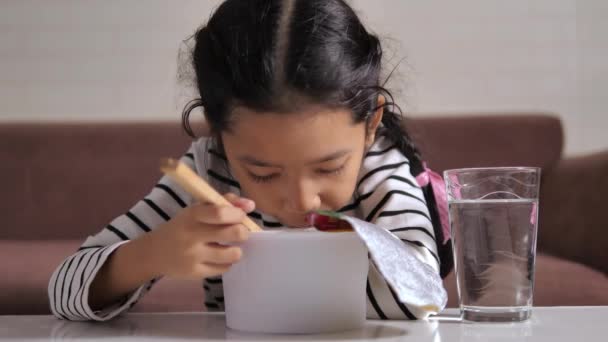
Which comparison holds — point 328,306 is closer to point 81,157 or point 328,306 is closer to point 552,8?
point 81,157

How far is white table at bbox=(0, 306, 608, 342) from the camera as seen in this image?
606 millimetres

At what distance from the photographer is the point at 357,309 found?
0.66 metres

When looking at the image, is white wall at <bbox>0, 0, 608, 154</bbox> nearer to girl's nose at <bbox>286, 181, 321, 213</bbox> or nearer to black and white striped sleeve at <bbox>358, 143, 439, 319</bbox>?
black and white striped sleeve at <bbox>358, 143, 439, 319</bbox>

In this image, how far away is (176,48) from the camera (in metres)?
2.24

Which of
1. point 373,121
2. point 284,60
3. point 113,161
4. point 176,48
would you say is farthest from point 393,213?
point 176,48

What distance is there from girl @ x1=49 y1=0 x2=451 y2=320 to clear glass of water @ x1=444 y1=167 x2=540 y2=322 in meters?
0.08

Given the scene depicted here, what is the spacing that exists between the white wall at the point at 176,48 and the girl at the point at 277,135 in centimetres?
135

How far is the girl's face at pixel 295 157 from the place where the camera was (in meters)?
0.75

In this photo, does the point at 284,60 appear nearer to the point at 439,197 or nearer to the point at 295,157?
the point at 295,157

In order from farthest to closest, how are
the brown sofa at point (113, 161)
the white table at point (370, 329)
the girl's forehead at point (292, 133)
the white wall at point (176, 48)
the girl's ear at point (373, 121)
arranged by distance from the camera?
the white wall at point (176, 48)
the brown sofa at point (113, 161)
the girl's ear at point (373, 121)
the girl's forehead at point (292, 133)
the white table at point (370, 329)

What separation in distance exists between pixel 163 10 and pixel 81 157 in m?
0.56

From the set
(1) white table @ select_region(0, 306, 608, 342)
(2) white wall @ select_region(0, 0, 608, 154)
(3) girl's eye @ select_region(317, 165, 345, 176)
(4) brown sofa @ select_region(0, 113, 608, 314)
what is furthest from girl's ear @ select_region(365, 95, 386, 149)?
(2) white wall @ select_region(0, 0, 608, 154)

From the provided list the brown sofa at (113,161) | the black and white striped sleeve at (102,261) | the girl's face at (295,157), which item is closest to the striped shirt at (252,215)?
the black and white striped sleeve at (102,261)

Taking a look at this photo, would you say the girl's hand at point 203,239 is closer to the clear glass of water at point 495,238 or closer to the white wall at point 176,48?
the clear glass of water at point 495,238
